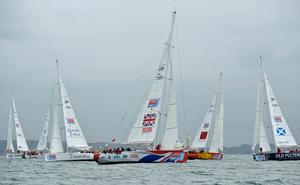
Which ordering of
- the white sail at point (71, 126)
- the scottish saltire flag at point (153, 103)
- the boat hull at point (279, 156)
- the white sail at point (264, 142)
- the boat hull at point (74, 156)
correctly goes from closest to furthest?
1. the scottish saltire flag at point (153, 103)
2. the boat hull at point (74, 156)
3. the boat hull at point (279, 156)
4. the white sail at point (71, 126)
5. the white sail at point (264, 142)

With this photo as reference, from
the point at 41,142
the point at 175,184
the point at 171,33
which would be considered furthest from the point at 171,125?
the point at 41,142

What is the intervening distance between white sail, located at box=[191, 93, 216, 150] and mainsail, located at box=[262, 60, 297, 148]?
1396 cm

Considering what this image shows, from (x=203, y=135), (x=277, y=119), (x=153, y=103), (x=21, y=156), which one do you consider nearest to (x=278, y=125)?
(x=277, y=119)

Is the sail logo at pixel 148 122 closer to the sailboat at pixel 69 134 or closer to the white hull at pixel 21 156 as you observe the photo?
the sailboat at pixel 69 134

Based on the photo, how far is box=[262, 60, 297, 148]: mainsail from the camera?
2323 inches

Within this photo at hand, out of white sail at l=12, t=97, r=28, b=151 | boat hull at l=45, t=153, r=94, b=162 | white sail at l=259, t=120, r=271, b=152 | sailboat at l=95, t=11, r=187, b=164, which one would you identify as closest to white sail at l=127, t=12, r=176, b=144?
sailboat at l=95, t=11, r=187, b=164

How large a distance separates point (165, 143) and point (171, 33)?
29.7ft

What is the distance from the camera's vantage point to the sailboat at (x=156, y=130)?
143 feet

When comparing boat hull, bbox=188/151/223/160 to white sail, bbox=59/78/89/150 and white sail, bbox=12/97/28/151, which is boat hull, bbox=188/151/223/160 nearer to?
white sail, bbox=59/78/89/150

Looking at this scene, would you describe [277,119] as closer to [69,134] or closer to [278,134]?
[278,134]

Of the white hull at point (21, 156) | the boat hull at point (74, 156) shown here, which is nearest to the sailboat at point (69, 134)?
the boat hull at point (74, 156)

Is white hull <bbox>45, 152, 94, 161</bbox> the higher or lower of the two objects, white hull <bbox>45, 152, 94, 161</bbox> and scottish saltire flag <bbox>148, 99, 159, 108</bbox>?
the lower

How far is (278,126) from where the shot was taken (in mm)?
59375

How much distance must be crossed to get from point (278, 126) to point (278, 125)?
0.11 meters
